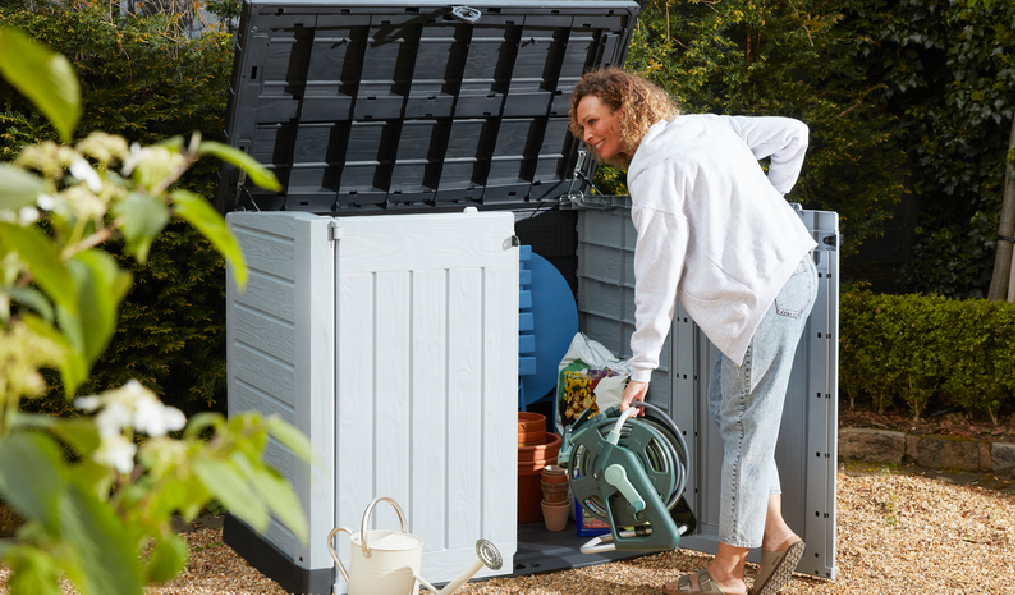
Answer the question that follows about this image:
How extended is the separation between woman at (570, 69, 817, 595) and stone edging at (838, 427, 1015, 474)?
192 centimetres

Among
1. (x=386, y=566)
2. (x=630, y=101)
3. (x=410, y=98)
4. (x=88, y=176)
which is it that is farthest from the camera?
(x=410, y=98)

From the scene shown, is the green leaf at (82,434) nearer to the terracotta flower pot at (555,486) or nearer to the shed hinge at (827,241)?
the shed hinge at (827,241)

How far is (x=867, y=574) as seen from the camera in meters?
3.29

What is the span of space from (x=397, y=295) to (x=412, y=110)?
45.6 inches

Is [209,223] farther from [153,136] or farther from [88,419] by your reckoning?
[153,136]

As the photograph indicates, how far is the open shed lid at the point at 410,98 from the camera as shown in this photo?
3.44 m

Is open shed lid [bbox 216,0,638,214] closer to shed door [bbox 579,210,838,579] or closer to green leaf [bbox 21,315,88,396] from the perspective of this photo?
shed door [bbox 579,210,838,579]

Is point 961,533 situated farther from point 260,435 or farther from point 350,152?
point 260,435

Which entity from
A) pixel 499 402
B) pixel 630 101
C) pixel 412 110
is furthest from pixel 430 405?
pixel 412 110

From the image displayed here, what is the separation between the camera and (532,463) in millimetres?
3750

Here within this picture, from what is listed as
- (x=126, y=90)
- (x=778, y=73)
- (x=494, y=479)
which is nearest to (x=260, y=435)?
(x=494, y=479)

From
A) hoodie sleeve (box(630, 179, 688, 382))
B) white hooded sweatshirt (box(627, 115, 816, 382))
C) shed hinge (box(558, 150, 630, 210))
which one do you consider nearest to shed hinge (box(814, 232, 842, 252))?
white hooded sweatshirt (box(627, 115, 816, 382))

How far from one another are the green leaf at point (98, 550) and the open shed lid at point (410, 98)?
2.81 metres

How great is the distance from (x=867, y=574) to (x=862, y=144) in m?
3.11
